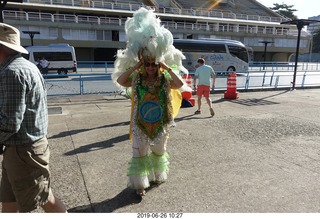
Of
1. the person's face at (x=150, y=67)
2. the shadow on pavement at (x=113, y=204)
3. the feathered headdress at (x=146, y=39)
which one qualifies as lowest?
the shadow on pavement at (x=113, y=204)

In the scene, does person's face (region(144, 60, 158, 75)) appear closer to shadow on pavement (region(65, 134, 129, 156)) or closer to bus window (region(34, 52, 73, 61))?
shadow on pavement (region(65, 134, 129, 156))

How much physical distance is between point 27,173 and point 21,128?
36 cm

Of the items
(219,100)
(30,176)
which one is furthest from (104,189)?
(219,100)

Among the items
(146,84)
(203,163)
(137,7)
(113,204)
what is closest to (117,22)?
(137,7)

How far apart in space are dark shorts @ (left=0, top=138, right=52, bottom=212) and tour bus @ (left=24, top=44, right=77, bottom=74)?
21.9m

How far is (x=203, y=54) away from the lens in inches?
949

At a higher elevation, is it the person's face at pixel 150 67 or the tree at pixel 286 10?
the tree at pixel 286 10

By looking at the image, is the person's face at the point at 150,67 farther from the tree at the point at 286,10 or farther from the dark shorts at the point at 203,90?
the tree at the point at 286,10

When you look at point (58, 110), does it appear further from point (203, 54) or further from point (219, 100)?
point (203, 54)

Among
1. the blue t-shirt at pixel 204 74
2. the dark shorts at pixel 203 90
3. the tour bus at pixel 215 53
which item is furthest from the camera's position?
the tour bus at pixel 215 53

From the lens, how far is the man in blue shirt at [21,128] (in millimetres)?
1894

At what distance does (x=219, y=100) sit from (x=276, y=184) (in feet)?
22.4

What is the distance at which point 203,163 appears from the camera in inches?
163

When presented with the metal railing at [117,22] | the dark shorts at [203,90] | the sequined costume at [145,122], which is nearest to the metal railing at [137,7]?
the metal railing at [117,22]
